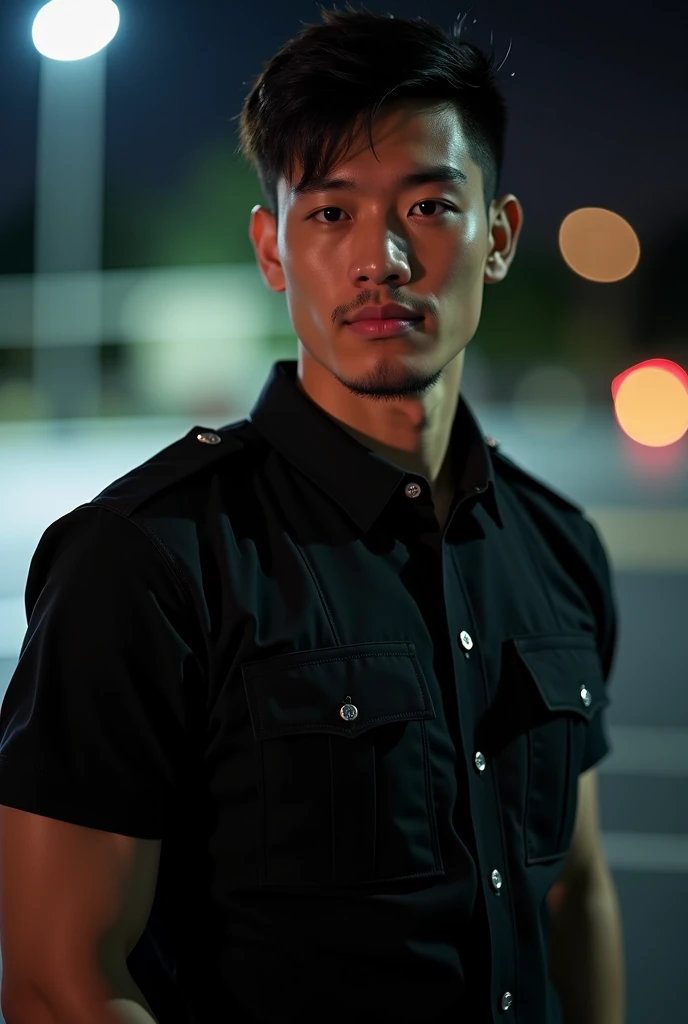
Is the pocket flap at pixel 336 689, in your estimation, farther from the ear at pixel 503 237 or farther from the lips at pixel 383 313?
the ear at pixel 503 237

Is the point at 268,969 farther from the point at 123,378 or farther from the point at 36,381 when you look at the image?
the point at 123,378

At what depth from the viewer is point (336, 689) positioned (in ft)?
3.29

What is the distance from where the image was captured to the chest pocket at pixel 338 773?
970 mm

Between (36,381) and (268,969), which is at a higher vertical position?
(36,381)

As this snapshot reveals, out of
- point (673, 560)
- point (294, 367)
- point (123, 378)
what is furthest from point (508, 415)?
point (294, 367)

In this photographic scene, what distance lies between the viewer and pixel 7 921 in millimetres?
888

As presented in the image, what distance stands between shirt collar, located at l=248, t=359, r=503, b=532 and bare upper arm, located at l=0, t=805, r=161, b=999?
0.45 m

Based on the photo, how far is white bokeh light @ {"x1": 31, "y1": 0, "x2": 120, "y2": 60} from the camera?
126 cm

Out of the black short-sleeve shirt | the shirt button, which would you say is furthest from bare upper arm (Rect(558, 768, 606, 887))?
the shirt button

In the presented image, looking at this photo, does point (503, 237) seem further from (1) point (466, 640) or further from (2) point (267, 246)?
(1) point (466, 640)

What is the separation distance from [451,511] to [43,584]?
0.50 meters

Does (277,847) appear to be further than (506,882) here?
No

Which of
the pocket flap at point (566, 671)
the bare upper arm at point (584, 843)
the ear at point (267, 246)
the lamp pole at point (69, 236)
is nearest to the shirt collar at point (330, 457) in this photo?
the ear at point (267, 246)

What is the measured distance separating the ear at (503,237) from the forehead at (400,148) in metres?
0.14
